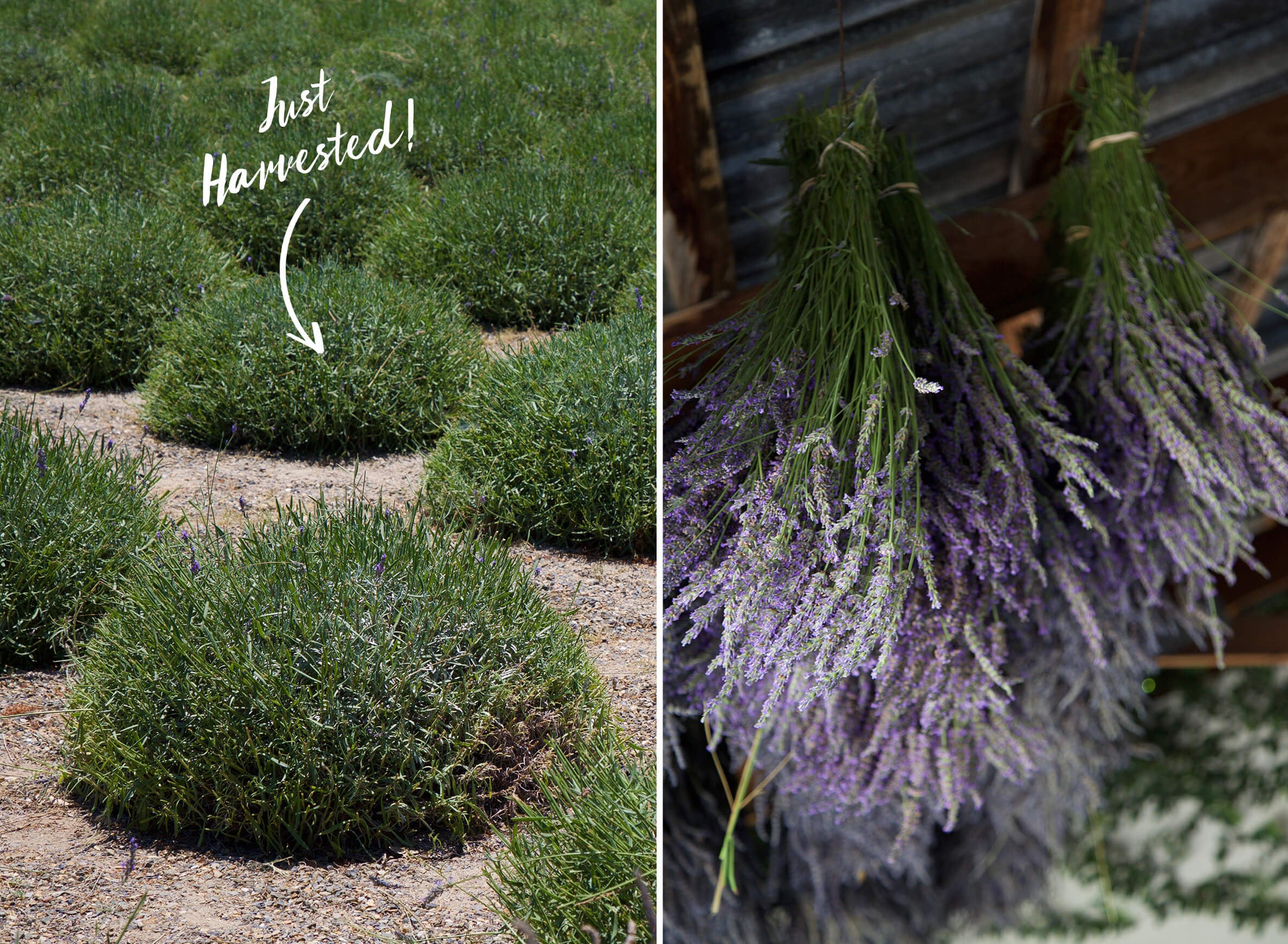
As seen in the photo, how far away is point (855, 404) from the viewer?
38.5 inches

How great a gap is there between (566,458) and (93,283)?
1.05 metres

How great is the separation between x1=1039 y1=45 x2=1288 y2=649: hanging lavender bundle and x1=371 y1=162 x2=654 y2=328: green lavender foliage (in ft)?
3.29

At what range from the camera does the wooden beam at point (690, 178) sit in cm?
141

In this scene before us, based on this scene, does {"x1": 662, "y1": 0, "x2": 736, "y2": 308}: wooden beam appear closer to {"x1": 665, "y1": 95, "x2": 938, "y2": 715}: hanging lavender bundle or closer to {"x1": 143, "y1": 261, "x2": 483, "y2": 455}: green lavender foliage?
{"x1": 665, "y1": 95, "x2": 938, "y2": 715}: hanging lavender bundle

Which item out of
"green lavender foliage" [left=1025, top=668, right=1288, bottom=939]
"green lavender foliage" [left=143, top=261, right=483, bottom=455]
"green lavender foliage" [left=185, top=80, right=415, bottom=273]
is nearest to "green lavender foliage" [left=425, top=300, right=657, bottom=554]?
"green lavender foliage" [left=143, top=261, right=483, bottom=455]

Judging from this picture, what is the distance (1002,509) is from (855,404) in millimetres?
259

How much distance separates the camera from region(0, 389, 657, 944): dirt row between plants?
1271mm

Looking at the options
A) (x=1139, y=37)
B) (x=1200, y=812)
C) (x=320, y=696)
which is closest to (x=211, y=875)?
(x=320, y=696)

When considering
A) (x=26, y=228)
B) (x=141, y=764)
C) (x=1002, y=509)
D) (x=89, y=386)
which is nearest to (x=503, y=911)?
(x=141, y=764)

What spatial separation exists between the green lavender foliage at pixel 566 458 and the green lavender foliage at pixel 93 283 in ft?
2.09

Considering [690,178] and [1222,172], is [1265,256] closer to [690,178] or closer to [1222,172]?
[1222,172]

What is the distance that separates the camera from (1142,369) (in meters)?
1.29

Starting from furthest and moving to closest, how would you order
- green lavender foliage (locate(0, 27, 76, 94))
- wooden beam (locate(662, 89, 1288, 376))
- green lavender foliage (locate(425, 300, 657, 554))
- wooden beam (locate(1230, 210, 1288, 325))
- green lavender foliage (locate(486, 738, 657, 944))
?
wooden beam (locate(1230, 210, 1288, 325))
green lavender foliage (locate(0, 27, 76, 94))
green lavender foliage (locate(425, 300, 657, 554))
wooden beam (locate(662, 89, 1288, 376))
green lavender foliage (locate(486, 738, 657, 944))

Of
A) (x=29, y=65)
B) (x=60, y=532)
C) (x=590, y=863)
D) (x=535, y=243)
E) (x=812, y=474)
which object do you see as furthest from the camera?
(x=535, y=243)
